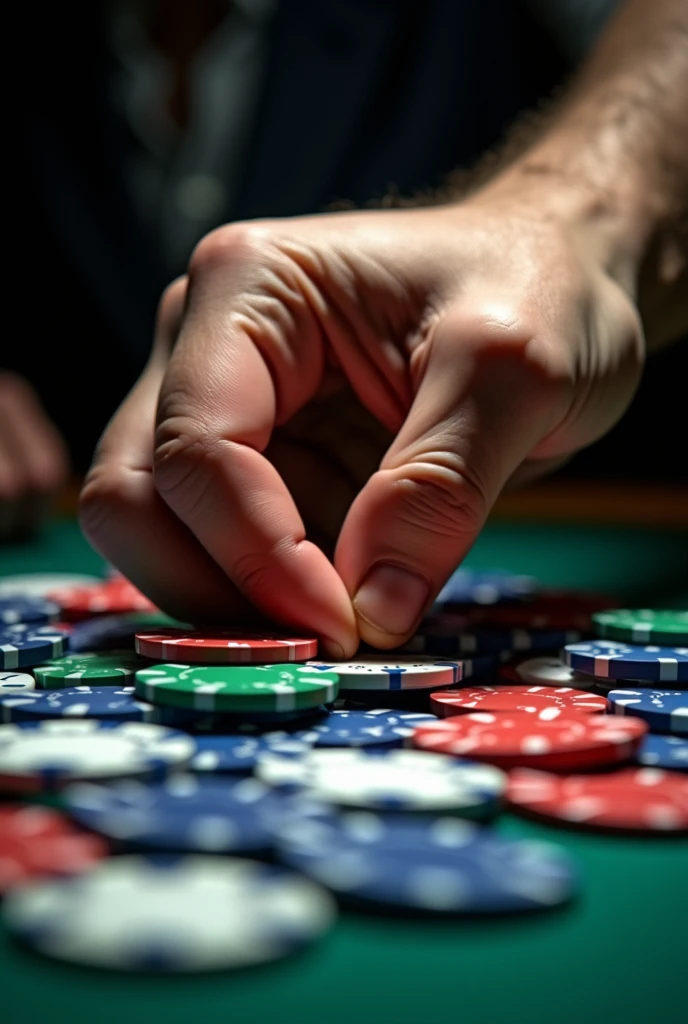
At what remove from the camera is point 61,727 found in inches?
42.8

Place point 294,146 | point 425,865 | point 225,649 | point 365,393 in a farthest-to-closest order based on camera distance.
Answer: point 294,146, point 365,393, point 225,649, point 425,865

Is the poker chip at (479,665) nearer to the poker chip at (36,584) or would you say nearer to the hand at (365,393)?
the hand at (365,393)

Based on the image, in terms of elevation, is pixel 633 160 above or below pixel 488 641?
above

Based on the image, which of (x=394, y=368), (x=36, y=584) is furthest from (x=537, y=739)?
(x=36, y=584)

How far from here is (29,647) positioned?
147 centimetres

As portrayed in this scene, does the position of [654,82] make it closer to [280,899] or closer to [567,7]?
[280,899]

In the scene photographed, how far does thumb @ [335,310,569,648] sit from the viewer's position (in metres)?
1.48

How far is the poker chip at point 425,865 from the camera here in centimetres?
73

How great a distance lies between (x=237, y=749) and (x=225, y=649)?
0.35 metres

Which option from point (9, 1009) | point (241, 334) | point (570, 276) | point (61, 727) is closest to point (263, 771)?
point (61, 727)

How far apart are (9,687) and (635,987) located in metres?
0.89

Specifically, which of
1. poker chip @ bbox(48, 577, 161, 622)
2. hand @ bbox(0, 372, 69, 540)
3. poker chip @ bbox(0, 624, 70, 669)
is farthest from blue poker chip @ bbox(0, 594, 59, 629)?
hand @ bbox(0, 372, 69, 540)

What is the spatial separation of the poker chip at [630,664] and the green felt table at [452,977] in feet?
1.81

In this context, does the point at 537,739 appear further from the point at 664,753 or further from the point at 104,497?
the point at 104,497
